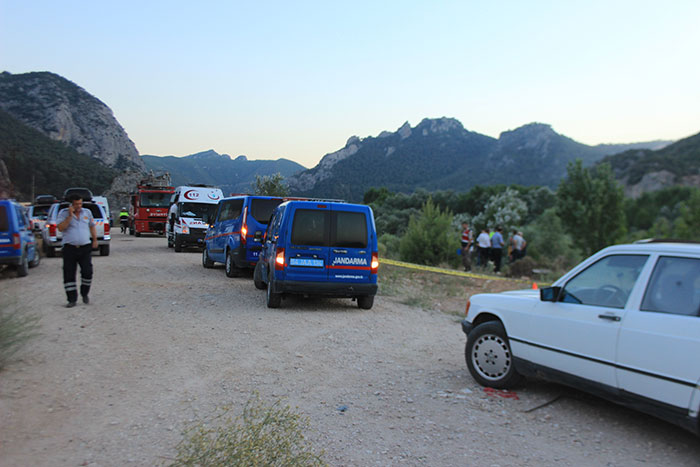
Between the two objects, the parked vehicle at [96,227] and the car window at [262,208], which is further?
the parked vehicle at [96,227]

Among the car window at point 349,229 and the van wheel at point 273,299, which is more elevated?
the car window at point 349,229

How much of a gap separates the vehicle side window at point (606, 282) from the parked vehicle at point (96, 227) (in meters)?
17.3

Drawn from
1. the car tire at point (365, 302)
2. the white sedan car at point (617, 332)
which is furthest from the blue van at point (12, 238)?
the white sedan car at point (617, 332)

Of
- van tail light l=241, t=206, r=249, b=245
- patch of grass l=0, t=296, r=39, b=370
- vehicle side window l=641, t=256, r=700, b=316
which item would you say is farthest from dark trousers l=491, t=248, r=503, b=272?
patch of grass l=0, t=296, r=39, b=370

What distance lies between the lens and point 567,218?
59.0 metres

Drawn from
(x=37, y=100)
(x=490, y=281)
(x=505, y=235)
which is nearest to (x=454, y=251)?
(x=490, y=281)

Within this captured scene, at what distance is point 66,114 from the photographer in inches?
3632

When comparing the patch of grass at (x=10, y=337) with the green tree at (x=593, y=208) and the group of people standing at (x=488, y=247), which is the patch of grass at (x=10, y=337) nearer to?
the group of people standing at (x=488, y=247)

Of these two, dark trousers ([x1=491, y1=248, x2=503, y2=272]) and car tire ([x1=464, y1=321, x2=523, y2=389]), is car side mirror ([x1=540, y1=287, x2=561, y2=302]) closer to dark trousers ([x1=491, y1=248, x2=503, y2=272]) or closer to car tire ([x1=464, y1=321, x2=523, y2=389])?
car tire ([x1=464, y1=321, x2=523, y2=389])

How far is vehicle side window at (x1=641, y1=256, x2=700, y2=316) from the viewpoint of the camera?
3893 mm

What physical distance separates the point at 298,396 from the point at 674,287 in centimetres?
344

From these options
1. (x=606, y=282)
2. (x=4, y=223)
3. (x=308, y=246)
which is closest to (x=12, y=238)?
(x=4, y=223)

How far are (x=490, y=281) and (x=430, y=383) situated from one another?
45.3 feet

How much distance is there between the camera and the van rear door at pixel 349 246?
951 cm
